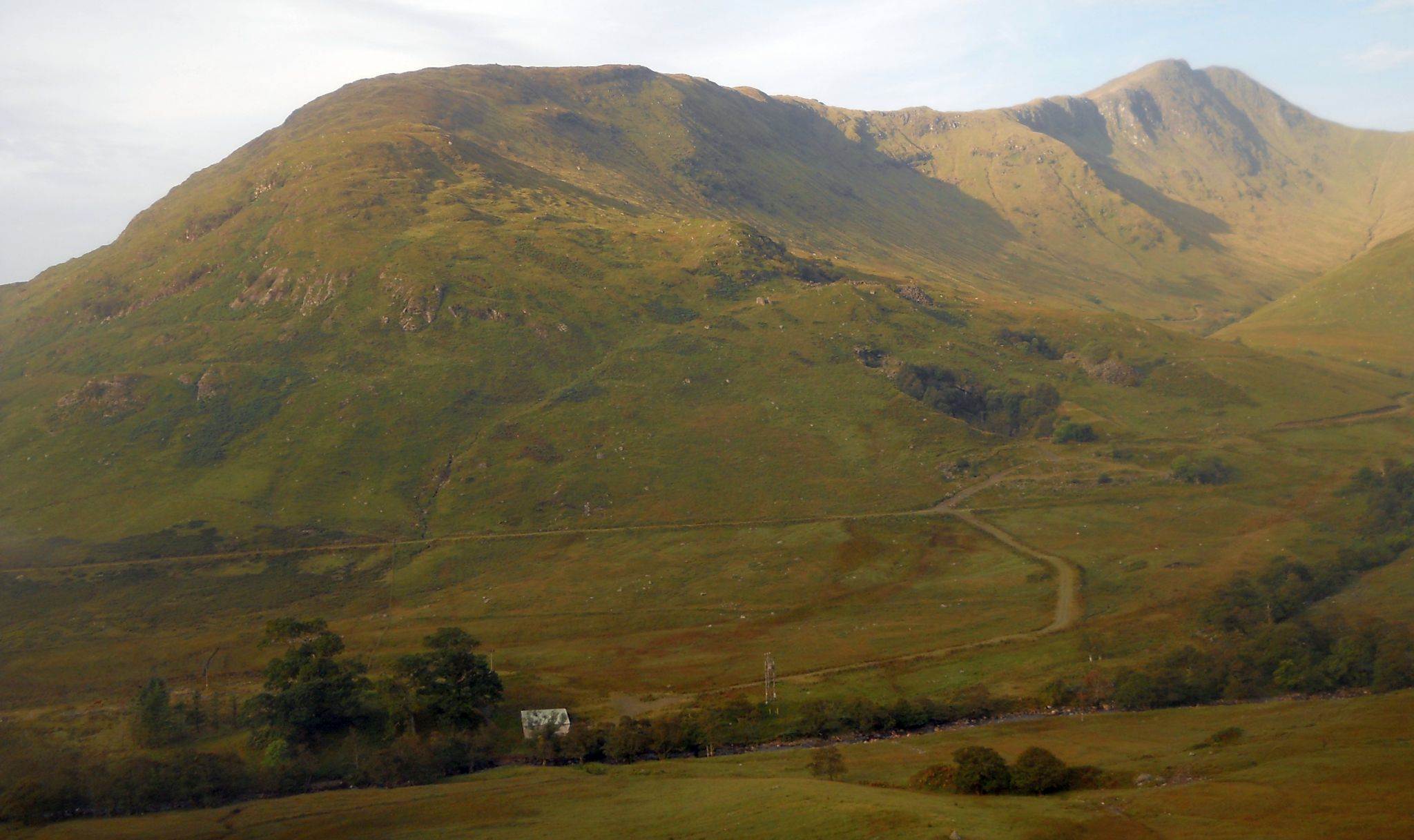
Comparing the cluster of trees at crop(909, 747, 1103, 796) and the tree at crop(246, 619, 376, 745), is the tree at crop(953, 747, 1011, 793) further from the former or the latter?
the tree at crop(246, 619, 376, 745)

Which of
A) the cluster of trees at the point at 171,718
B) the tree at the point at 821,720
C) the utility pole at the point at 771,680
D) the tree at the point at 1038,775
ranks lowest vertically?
the tree at the point at 821,720

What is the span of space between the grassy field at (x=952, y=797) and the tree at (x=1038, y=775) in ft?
6.62

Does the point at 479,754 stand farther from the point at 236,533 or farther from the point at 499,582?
the point at 236,533

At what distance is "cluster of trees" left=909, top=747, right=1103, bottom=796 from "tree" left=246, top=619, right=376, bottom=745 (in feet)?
193

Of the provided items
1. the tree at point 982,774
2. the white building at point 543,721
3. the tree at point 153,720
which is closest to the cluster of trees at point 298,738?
the tree at point 153,720

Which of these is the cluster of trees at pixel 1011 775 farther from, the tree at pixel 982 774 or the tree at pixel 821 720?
the tree at pixel 821 720

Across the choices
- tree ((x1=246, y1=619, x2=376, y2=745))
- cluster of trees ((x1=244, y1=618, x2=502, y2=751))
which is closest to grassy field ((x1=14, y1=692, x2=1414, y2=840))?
cluster of trees ((x1=244, y1=618, x2=502, y2=751))

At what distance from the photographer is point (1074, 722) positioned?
10312 cm

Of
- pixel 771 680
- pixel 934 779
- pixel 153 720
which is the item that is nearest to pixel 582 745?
pixel 771 680

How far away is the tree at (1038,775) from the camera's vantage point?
78250mm

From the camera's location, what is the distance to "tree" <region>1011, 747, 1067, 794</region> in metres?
78.2

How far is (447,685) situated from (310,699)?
13.5 meters

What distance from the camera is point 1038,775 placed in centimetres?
7850

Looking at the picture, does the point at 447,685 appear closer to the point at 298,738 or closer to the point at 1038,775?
the point at 298,738
